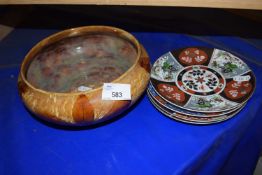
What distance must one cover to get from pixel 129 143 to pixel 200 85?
0.66 ft

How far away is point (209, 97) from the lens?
0.57 meters

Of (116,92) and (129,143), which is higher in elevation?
(116,92)

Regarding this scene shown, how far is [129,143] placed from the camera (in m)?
0.52

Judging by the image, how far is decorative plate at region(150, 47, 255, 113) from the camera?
55 centimetres

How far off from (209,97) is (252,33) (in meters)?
0.30

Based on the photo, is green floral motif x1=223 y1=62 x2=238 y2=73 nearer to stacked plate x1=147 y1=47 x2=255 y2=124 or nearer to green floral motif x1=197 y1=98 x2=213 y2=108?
stacked plate x1=147 y1=47 x2=255 y2=124

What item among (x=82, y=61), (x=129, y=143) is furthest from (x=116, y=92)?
(x=82, y=61)

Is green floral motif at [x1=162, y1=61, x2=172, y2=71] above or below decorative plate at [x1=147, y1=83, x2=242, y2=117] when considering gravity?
above

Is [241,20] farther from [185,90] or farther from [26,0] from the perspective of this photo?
[26,0]

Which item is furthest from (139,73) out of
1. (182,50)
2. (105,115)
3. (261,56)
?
(261,56)

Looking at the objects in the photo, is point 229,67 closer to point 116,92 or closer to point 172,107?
point 172,107

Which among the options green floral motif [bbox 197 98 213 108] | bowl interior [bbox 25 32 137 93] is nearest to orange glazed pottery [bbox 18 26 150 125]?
bowl interior [bbox 25 32 137 93]

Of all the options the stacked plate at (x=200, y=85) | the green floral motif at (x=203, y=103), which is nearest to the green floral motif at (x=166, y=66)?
the stacked plate at (x=200, y=85)

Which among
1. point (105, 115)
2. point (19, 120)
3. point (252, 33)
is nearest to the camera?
point (105, 115)
